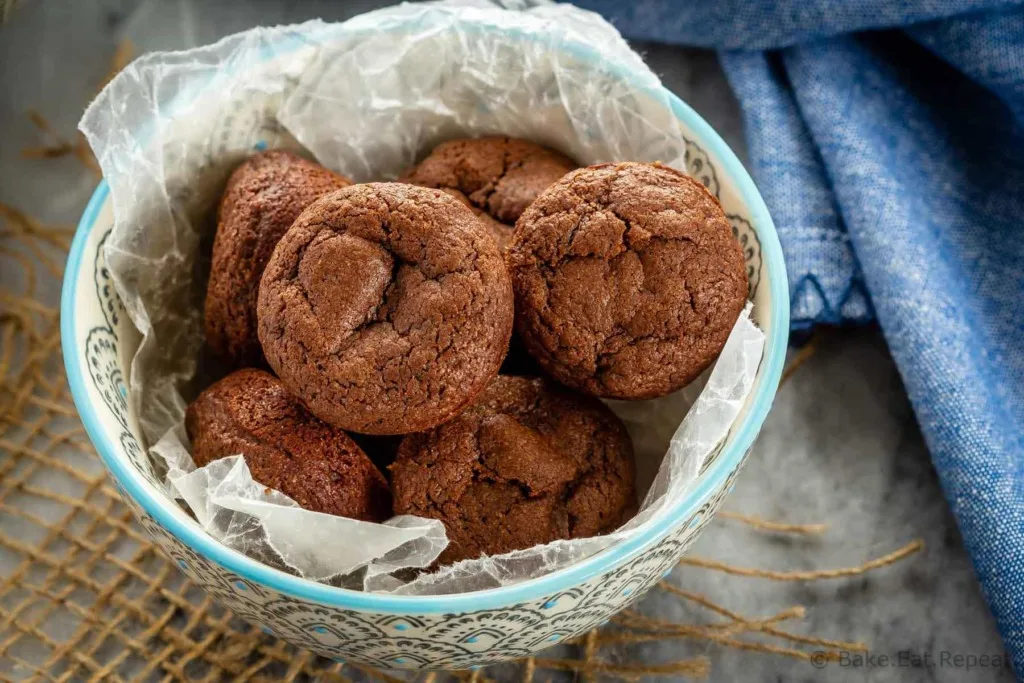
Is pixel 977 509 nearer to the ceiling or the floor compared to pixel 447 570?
nearer to the floor

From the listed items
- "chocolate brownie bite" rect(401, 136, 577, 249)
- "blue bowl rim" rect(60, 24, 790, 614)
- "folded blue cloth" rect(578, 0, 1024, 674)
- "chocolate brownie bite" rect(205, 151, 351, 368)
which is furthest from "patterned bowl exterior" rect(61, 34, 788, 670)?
"folded blue cloth" rect(578, 0, 1024, 674)

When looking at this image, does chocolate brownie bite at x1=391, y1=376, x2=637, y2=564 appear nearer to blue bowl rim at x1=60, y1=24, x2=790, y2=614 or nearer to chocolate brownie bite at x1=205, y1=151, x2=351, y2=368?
blue bowl rim at x1=60, y1=24, x2=790, y2=614

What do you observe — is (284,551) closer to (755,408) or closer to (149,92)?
(755,408)

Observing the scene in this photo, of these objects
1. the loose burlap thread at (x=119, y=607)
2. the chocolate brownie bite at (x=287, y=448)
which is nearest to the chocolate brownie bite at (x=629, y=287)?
the chocolate brownie bite at (x=287, y=448)

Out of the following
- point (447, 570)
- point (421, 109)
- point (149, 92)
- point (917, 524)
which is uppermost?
point (149, 92)

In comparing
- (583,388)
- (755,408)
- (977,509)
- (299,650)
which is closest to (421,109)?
(583,388)

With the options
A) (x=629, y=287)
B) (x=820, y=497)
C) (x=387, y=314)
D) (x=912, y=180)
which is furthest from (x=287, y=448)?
(x=912, y=180)
